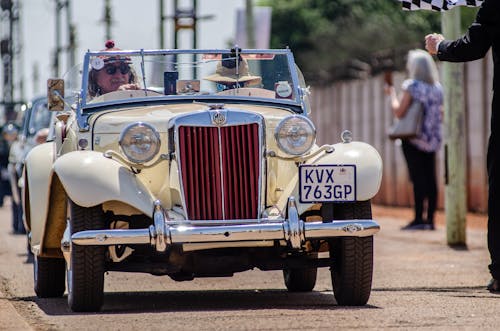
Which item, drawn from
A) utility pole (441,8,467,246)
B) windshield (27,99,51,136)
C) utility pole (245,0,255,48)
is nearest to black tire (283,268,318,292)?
utility pole (441,8,467,246)

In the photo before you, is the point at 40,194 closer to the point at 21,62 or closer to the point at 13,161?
the point at 13,161

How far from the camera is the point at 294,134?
9453 millimetres

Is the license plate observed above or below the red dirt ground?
above

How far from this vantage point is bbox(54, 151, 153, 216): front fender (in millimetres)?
9062

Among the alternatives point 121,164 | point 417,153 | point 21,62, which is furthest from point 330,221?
point 21,62

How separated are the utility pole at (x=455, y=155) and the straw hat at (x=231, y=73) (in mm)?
4995

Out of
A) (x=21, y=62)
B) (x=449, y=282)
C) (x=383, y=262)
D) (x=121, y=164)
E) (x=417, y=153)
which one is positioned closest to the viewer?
(x=121, y=164)

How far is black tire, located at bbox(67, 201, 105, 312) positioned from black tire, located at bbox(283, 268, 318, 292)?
215 centimetres

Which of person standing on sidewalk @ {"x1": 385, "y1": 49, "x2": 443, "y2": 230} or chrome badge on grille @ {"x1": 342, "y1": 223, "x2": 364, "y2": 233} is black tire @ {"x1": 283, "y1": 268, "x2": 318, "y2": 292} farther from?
person standing on sidewalk @ {"x1": 385, "y1": 49, "x2": 443, "y2": 230}

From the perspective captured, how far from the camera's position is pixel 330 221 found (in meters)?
9.15

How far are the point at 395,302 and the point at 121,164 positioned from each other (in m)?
2.03

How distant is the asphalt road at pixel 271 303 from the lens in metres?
8.35

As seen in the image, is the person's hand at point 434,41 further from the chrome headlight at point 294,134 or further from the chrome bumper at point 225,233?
the chrome bumper at point 225,233

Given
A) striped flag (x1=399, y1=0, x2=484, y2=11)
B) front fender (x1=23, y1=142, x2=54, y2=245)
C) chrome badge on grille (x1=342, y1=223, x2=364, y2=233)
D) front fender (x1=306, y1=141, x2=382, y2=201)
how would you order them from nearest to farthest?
1. chrome badge on grille (x1=342, y1=223, x2=364, y2=233)
2. front fender (x1=306, y1=141, x2=382, y2=201)
3. front fender (x1=23, y1=142, x2=54, y2=245)
4. striped flag (x1=399, y1=0, x2=484, y2=11)
